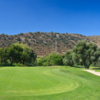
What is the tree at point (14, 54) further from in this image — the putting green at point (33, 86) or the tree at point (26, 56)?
the putting green at point (33, 86)

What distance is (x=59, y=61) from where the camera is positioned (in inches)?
1598

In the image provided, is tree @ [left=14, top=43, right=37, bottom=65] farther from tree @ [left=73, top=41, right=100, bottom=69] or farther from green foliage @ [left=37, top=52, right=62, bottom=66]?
tree @ [left=73, top=41, right=100, bottom=69]

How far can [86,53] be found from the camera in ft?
91.4

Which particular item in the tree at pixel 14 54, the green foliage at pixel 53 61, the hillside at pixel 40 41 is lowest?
the green foliage at pixel 53 61

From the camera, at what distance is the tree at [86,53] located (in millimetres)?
27291

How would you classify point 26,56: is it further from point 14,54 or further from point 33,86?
point 33,86

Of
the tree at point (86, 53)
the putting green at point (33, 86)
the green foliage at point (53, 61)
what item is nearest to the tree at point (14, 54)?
the green foliage at point (53, 61)

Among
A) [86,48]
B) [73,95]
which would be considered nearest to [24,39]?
[86,48]

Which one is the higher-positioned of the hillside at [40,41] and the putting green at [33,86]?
the hillside at [40,41]

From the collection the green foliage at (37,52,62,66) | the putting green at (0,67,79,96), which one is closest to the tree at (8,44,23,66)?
the green foliage at (37,52,62,66)

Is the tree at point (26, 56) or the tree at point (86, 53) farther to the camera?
the tree at point (26, 56)

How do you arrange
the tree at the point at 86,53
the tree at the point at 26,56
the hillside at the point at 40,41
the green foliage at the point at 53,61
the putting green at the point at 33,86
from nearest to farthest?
1. the putting green at the point at 33,86
2. the tree at the point at 86,53
3. the tree at the point at 26,56
4. the green foliage at the point at 53,61
5. the hillside at the point at 40,41

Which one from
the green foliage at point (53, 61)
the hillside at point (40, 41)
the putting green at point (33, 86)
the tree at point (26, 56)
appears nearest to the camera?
the putting green at point (33, 86)

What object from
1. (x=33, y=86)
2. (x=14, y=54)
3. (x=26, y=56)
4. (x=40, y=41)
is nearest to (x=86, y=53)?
(x=26, y=56)
